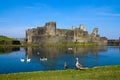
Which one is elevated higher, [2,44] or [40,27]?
[40,27]

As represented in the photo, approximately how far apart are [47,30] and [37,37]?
12.9 meters

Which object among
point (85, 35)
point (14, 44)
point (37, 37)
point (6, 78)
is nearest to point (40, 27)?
point (37, 37)

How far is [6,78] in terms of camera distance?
22.8 metres

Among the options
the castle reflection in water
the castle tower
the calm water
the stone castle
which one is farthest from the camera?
the stone castle

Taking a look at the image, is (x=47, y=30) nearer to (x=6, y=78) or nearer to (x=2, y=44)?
(x=2, y=44)

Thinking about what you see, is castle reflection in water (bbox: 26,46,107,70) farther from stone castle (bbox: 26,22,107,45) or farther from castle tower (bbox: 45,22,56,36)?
stone castle (bbox: 26,22,107,45)

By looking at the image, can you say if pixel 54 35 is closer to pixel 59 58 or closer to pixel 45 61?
pixel 59 58

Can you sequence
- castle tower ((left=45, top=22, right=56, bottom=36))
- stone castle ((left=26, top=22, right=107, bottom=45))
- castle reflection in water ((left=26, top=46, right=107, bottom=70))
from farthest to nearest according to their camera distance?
stone castle ((left=26, top=22, right=107, bottom=45)) < castle tower ((left=45, top=22, right=56, bottom=36)) < castle reflection in water ((left=26, top=46, right=107, bottom=70))

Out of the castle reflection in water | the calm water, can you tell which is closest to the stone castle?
the castle reflection in water

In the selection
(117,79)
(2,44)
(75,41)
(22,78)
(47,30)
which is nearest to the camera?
(117,79)

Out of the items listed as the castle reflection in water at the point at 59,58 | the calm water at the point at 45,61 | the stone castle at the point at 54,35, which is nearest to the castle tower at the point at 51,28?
the stone castle at the point at 54,35

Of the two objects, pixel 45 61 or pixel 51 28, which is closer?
pixel 45 61

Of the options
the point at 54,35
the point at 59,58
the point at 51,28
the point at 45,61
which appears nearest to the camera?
the point at 45,61

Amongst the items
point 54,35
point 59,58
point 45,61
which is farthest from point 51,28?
point 45,61
